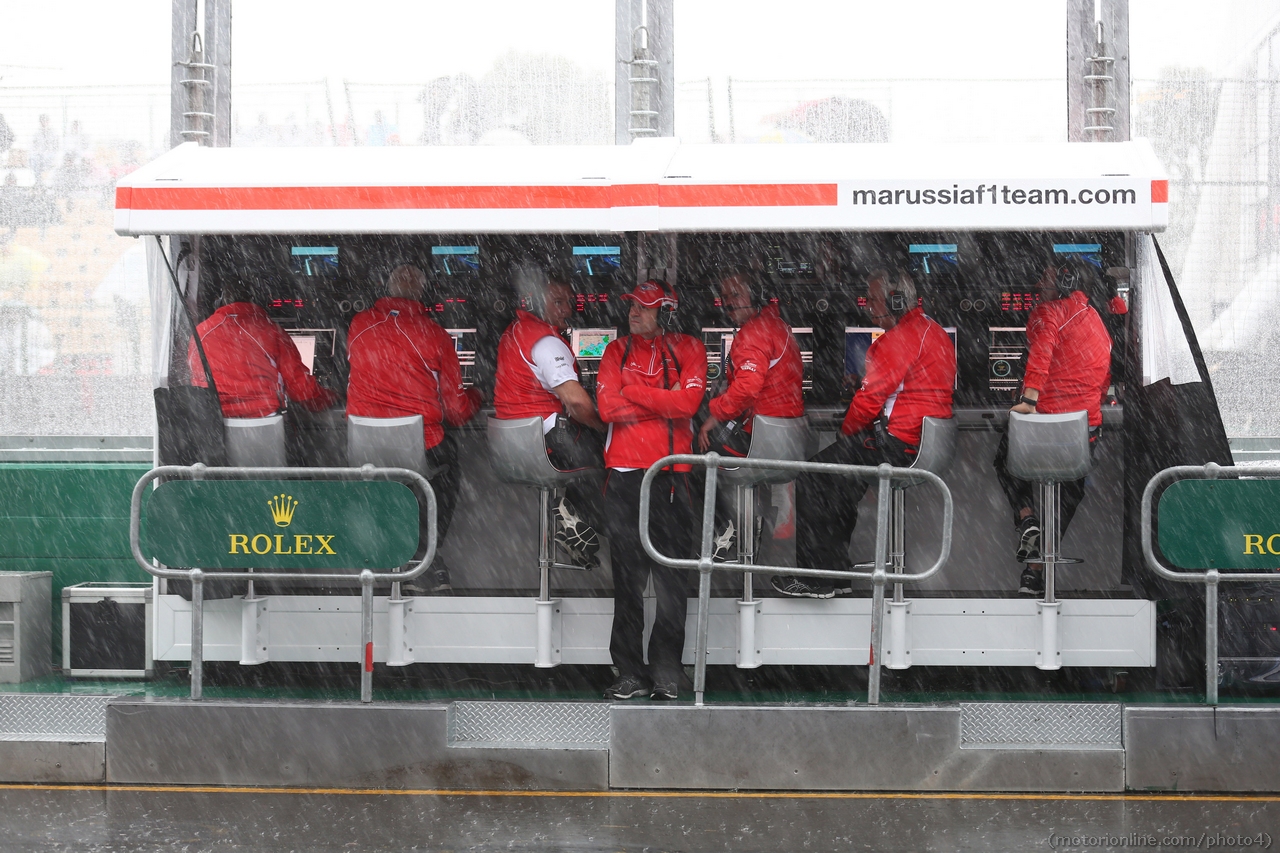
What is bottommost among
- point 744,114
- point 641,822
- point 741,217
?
point 641,822

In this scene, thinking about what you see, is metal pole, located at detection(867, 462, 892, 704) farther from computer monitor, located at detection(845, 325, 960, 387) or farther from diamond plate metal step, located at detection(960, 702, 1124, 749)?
computer monitor, located at detection(845, 325, 960, 387)

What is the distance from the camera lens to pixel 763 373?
585cm

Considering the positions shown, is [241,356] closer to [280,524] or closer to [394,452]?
[394,452]

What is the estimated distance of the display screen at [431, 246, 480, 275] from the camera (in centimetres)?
692

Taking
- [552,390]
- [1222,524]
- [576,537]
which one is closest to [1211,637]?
[1222,524]

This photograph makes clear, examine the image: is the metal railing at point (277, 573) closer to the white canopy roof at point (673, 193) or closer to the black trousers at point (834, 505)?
the white canopy roof at point (673, 193)

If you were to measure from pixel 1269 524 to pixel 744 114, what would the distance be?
133 inches

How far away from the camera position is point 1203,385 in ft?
18.4

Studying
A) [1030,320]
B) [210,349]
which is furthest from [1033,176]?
[210,349]

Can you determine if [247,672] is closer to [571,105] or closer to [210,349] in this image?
[210,349]

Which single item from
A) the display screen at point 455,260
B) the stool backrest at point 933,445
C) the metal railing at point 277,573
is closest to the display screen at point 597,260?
the display screen at point 455,260

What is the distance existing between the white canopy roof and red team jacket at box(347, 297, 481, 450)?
65cm

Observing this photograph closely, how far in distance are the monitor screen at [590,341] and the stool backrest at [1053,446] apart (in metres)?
2.29

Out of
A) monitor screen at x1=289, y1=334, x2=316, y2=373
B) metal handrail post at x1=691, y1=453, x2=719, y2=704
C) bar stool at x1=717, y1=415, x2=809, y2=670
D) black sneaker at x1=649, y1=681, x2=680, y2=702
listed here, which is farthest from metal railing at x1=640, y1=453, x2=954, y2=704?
monitor screen at x1=289, y1=334, x2=316, y2=373
